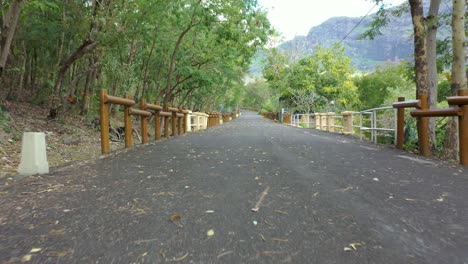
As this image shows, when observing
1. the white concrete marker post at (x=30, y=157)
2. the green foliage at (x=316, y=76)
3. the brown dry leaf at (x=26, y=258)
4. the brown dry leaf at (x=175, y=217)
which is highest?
the green foliage at (x=316, y=76)

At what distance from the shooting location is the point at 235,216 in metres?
2.55

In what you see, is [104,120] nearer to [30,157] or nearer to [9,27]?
[30,157]

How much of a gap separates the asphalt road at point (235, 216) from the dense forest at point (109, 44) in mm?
5407

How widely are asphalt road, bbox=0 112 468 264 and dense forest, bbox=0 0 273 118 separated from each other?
17.7ft

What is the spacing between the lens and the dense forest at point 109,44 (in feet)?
32.8

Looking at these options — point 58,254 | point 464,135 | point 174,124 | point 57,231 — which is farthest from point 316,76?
point 58,254

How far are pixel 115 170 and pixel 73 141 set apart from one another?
7123 mm

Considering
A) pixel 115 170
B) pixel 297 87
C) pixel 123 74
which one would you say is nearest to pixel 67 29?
pixel 123 74

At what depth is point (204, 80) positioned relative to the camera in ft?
65.3

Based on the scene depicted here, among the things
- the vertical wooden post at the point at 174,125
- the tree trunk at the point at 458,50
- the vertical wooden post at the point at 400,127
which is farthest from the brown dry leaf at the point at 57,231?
the vertical wooden post at the point at 174,125

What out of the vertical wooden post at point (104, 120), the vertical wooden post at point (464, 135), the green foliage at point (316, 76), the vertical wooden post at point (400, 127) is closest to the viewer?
the vertical wooden post at point (464, 135)

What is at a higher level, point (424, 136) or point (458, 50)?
point (458, 50)

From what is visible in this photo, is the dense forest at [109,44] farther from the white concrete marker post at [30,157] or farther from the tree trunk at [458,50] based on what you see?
the tree trunk at [458,50]

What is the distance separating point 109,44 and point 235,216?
31.7 feet
